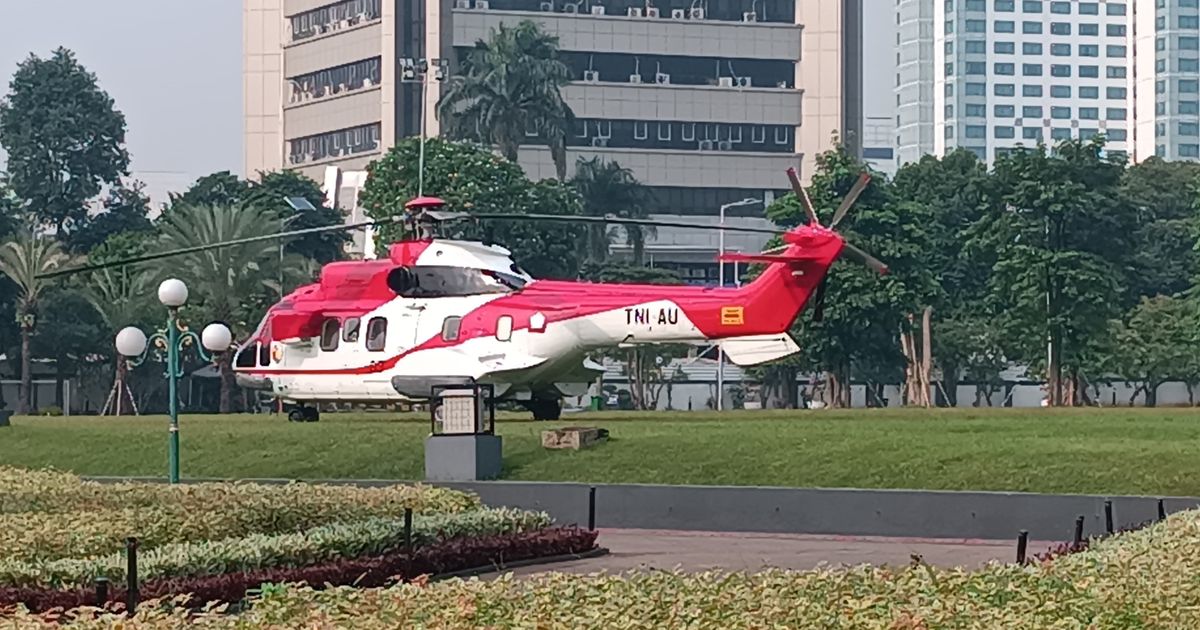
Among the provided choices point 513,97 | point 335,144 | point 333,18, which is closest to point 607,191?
point 513,97

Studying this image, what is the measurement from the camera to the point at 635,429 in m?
39.6

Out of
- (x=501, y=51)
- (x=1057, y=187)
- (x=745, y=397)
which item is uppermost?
(x=501, y=51)

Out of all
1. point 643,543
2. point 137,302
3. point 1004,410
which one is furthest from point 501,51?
point 643,543

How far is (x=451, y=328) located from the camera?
43.2 metres

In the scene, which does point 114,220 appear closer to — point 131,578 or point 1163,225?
point 1163,225

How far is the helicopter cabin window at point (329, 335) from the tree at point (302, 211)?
4863 centimetres

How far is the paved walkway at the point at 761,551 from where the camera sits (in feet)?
83.0

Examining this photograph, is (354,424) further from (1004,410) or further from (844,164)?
(844,164)

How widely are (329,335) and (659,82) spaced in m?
89.9

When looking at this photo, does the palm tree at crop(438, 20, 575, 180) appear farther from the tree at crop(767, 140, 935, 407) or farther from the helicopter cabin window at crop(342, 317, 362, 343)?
the helicopter cabin window at crop(342, 317, 362, 343)

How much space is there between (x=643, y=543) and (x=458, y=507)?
3.30m

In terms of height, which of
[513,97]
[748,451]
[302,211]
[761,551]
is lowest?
[761,551]

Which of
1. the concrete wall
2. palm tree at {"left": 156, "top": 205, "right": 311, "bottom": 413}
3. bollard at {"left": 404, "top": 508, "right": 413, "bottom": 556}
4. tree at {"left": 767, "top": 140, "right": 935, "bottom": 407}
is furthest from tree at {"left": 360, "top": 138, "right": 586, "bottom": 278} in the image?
bollard at {"left": 404, "top": 508, "right": 413, "bottom": 556}

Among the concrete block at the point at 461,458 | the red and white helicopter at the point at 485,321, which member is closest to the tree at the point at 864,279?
the red and white helicopter at the point at 485,321
